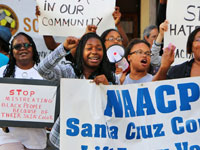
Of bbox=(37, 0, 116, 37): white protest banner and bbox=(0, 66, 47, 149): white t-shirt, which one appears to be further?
bbox=(37, 0, 116, 37): white protest banner

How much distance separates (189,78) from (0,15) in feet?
13.5

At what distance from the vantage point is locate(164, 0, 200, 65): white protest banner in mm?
4699

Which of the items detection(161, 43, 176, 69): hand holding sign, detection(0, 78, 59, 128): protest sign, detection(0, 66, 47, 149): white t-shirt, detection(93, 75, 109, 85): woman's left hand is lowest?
detection(0, 66, 47, 149): white t-shirt

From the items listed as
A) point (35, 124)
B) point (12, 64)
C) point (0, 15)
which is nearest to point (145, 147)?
point (35, 124)

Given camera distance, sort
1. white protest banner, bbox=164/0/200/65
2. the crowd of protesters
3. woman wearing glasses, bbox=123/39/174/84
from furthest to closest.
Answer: white protest banner, bbox=164/0/200/65
woman wearing glasses, bbox=123/39/174/84
the crowd of protesters

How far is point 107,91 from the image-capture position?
12.2 feet

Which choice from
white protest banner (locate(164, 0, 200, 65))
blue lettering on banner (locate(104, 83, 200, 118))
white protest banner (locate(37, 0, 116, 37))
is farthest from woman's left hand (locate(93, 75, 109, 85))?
white protest banner (locate(37, 0, 116, 37))

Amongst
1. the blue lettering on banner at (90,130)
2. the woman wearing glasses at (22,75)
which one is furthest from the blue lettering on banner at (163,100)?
the woman wearing glasses at (22,75)

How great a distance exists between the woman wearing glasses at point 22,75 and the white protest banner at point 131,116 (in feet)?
2.14

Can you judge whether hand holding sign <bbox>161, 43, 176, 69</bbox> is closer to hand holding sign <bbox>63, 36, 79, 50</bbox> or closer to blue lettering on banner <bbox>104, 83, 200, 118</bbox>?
blue lettering on banner <bbox>104, 83, 200, 118</bbox>

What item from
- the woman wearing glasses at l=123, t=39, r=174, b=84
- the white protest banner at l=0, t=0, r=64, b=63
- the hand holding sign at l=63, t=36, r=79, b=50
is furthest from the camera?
the white protest banner at l=0, t=0, r=64, b=63

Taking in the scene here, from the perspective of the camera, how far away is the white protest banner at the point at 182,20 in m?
4.70

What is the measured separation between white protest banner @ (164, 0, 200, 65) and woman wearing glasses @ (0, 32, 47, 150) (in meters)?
1.47

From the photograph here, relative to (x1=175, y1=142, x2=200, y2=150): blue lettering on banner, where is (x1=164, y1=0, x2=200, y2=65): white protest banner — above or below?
above
